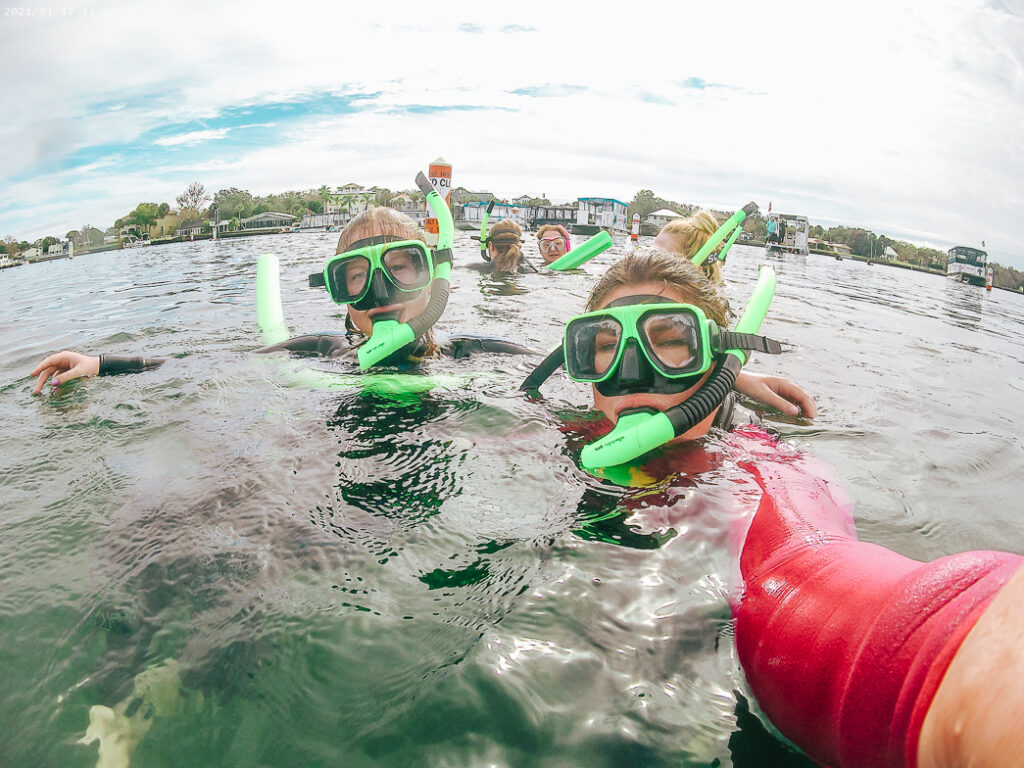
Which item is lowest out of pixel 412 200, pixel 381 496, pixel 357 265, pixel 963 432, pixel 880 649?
pixel 963 432

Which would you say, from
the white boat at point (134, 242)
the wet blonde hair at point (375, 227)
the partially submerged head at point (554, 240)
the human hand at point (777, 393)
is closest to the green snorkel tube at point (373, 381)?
the wet blonde hair at point (375, 227)

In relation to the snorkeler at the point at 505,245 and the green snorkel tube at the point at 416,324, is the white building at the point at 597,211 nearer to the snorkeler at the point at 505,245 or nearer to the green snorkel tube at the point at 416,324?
the snorkeler at the point at 505,245

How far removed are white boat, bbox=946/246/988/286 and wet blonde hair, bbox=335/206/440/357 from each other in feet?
122

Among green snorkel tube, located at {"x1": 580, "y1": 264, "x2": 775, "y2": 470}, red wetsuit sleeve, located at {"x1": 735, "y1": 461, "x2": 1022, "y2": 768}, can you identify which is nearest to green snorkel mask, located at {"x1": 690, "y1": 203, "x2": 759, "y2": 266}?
green snorkel tube, located at {"x1": 580, "y1": 264, "x2": 775, "y2": 470}

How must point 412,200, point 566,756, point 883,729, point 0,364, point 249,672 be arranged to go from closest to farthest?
point 883,729 → point 566,756 → point 249,672 → point 0,364 → point 412,200

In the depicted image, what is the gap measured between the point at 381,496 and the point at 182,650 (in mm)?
857

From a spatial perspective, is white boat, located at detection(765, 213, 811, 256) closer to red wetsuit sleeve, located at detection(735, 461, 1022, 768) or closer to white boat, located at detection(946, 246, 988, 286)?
white boat, located at detection(946, 246, 988, 286)

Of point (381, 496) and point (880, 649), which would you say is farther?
point (381, 496)

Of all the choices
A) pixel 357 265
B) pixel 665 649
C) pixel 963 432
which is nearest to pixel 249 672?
pixel 665 649

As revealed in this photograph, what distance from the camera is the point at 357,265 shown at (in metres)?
3.74

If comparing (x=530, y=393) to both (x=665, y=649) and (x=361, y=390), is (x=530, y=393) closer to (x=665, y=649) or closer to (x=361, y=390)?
(x=361, y=390)

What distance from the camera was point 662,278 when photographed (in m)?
2.54

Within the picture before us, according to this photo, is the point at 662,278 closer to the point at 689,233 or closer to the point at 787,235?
the point at 689,233

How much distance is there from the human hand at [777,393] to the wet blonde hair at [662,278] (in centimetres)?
A: 92
